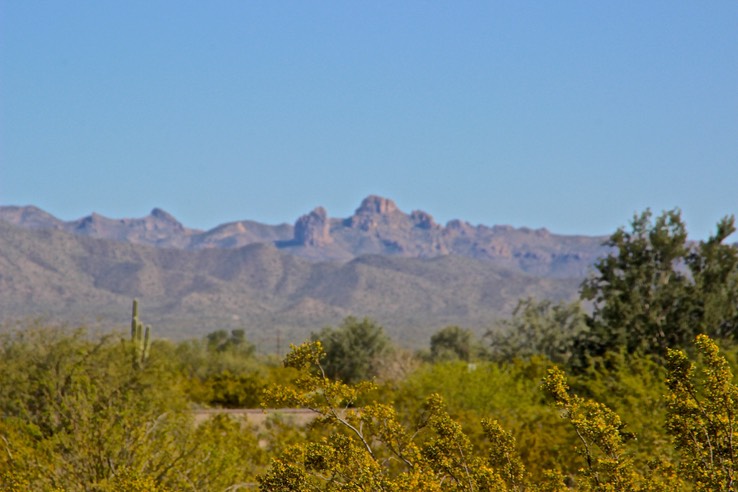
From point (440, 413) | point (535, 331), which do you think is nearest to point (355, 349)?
point (535, 331)

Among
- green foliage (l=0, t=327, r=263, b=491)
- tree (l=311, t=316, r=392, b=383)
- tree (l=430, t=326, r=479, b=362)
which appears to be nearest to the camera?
green foliage (l=0, t=327, r=263, b=491)

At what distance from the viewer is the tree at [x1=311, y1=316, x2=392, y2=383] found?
220ft

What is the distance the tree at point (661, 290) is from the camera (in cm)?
→ 3441

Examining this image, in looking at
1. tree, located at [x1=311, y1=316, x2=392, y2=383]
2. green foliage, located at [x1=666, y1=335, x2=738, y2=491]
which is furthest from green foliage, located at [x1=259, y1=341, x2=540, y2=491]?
tree, located at [x1=311, y1=316, x2=392, y2=383]

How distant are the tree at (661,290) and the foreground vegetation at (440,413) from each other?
6 centimetres

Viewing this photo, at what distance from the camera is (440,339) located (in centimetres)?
8800

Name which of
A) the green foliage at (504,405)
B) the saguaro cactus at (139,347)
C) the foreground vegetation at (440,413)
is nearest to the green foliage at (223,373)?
the foreground vegetation at (440,413)

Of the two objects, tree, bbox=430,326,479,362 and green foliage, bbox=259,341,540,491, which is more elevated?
tree, bbox=430,326,479,362

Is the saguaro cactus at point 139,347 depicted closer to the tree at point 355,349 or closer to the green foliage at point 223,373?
the green foliage at point 223,373

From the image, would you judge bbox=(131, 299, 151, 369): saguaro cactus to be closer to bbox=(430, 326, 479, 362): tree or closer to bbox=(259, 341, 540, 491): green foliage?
bbox=(259, 341, 540, 491): green foliage

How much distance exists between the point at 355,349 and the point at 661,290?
3542cm

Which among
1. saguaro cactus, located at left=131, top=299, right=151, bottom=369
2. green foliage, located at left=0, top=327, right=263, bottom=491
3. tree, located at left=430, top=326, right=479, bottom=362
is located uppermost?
tree, located at left=430, top=326, right=479, bottom=362

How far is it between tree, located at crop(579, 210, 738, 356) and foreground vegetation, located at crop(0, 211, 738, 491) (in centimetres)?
6

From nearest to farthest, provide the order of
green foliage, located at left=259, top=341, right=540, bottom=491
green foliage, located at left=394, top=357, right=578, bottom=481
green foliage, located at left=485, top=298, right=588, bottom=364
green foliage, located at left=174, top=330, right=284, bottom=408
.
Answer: green foliage, located at left=259, top=341, right=540, bottom=491
green foliage, located at left=394, top=357, right=578, bottom=481
green foliage, located at left=174, top=330, right=284, bottom=408
green foliage, located at left=485, top=298, right=588, bottom=364
